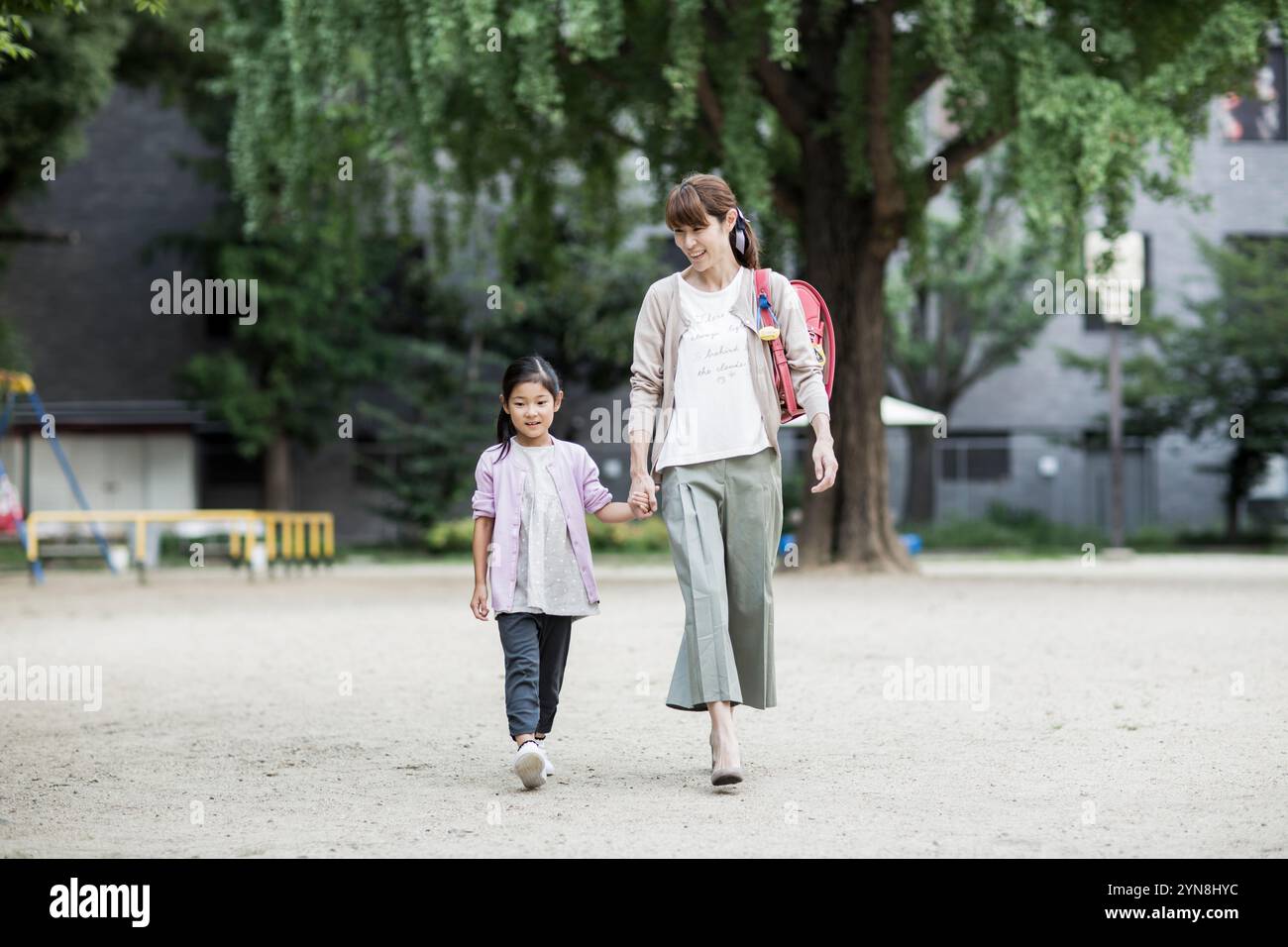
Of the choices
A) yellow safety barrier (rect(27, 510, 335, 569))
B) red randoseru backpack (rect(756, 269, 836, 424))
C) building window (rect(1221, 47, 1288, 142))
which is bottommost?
yellow safety barrier (rect(27, 510, 335, 569))

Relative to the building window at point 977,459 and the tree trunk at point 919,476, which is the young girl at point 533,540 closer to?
the tree trunk at point 919,476

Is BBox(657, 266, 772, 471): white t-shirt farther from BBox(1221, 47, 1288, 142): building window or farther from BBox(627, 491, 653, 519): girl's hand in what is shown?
BBox(1221, 47, 1288, 142): building window

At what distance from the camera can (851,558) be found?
18.0 metres

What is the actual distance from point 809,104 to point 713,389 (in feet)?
42.8

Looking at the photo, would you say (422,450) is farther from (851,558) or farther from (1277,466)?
(1277,466)

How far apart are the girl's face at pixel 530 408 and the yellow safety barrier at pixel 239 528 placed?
12.9 metres

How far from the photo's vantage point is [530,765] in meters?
5.59

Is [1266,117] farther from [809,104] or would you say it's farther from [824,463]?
[824,463]

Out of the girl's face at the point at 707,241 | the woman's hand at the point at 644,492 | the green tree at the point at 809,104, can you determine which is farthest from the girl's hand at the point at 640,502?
the green tree at the point at 809,104

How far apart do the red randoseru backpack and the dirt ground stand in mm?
1390

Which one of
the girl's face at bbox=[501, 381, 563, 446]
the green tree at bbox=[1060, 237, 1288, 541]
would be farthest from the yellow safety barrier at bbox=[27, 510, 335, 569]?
the green tree at bbox=[1060, 237, 1288, 541]

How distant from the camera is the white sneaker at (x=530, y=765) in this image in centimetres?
560

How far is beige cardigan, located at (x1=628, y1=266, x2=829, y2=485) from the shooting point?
19.2 feet
